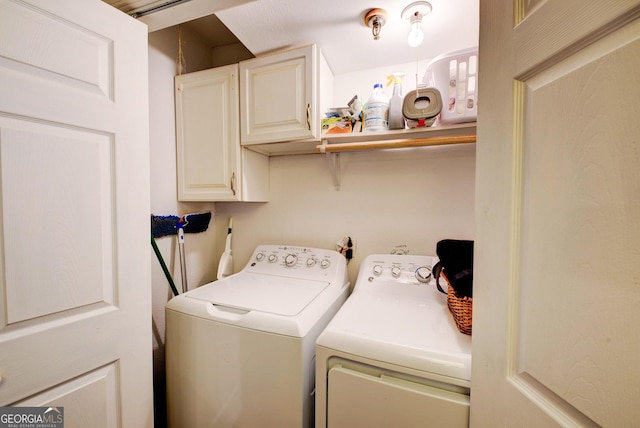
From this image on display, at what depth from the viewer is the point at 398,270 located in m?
1.36

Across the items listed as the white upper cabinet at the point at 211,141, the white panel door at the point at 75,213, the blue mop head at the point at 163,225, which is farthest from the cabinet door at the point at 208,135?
the white panel door at the point at 75,213

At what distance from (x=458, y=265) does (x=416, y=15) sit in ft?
→ 3.80

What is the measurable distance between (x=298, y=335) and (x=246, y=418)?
0.46m

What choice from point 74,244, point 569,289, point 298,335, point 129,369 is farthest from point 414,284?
point 74,244

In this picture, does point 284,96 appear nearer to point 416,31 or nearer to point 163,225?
point 416,31

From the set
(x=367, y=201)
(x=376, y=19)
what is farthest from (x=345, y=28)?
(x=367, y=201)

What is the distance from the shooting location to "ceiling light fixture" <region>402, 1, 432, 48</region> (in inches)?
42.8

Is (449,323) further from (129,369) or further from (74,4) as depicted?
(74,4)

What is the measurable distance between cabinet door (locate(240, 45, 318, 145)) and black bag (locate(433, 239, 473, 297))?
91 cm

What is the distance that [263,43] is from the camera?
1401mm

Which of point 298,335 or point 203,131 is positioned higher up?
point 203,131

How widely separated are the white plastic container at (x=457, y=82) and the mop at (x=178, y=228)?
1704 mm

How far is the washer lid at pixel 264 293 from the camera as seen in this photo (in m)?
1.10

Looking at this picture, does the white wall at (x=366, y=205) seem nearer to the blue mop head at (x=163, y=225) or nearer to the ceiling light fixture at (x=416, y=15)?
the blue mop head at (x=163, y=225)
